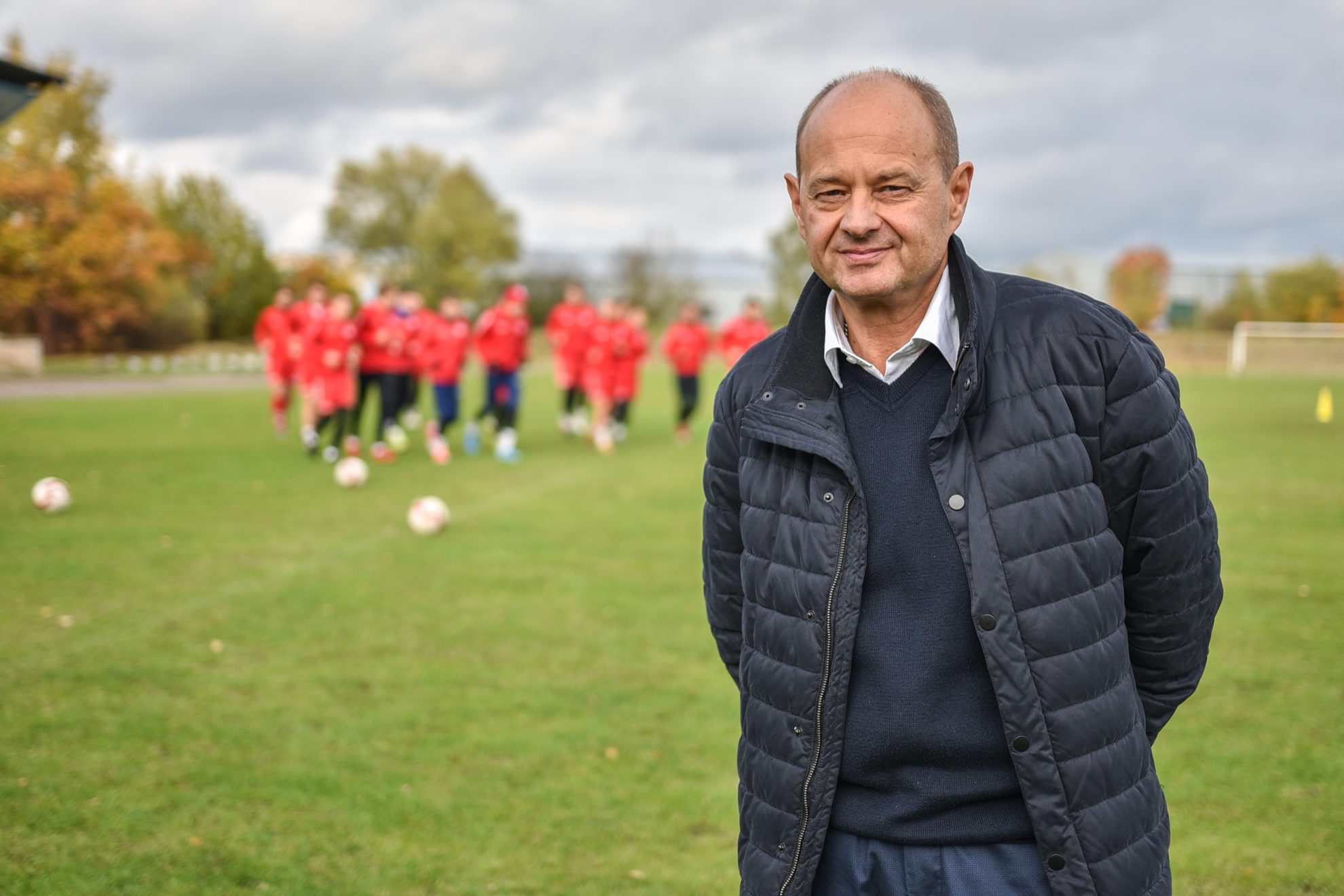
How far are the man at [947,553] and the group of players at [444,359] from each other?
1355cm

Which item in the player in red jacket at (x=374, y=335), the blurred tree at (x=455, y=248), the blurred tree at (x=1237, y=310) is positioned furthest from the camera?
the blurred tree at (x=455, y=248)

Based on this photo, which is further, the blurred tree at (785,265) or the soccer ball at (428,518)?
the blurred tree at (785,265)

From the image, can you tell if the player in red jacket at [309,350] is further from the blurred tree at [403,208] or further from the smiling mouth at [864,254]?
the blurred tree at [403,208]

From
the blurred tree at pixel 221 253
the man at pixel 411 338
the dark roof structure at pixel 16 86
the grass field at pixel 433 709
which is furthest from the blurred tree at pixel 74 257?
the dark roof structure at pixel 16 86

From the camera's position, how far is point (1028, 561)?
200 cm

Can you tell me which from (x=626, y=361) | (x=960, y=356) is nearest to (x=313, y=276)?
(x=626, y=361)

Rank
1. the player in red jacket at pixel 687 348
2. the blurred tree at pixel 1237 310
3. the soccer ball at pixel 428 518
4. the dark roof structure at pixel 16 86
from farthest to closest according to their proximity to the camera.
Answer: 1. the blurred tree at pixel 1237 310
2. the player in red jacket at pixel 687 348
3. the soccer ball at pixel 428 518
4. the dark roof structure at pixel 16 86

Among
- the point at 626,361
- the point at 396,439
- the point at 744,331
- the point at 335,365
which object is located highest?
the point at 744,331

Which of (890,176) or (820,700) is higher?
(890,176)

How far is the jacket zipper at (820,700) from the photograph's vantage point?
2.09 metres

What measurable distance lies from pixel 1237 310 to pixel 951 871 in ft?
239

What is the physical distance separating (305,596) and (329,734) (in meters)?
2.83

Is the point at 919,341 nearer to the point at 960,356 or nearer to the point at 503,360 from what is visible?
the point at 960,356

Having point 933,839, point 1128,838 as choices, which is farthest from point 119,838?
point 1128,838
